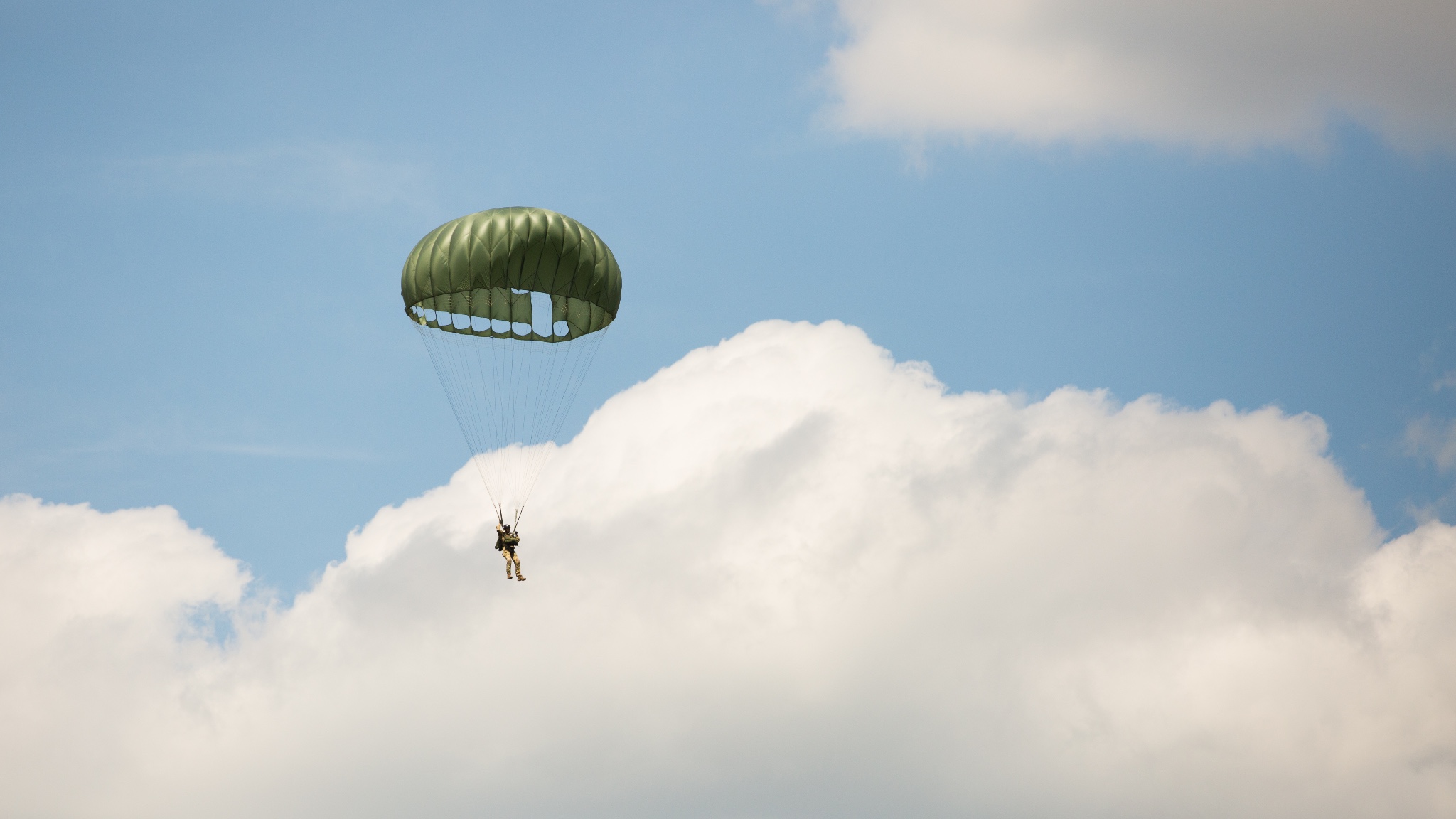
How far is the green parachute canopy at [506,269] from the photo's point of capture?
57.9m

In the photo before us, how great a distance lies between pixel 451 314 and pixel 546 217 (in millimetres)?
4817

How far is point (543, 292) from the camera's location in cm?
5894

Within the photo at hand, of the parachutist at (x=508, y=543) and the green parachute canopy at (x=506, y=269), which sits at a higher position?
the green parachute canopy at (x=506, y=269)

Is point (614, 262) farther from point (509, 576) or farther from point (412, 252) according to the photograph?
point (509, 576)

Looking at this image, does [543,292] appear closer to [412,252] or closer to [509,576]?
[412,252]

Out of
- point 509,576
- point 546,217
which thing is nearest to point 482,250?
point 546,217

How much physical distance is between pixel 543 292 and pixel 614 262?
11.4 ft

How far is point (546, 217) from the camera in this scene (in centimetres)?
5853

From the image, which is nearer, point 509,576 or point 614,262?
point 509,576

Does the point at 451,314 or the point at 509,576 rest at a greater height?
the point at 451,314

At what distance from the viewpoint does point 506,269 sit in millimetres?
57938

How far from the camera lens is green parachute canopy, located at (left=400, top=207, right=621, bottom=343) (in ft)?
190

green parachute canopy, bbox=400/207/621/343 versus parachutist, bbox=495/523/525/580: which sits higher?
green parachute canopy, bbox=400/207/621/343

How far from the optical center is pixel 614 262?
6122cm
